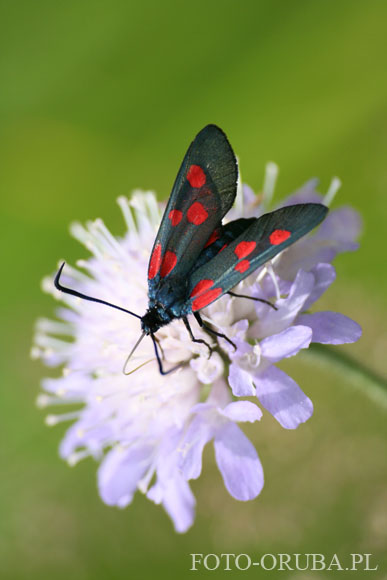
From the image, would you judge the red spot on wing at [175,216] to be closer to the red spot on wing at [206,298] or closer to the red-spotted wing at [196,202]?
the red-spotted wing at [196,202]

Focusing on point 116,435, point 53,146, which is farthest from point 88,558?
point 53,146

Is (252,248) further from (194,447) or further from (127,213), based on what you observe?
(127,213)

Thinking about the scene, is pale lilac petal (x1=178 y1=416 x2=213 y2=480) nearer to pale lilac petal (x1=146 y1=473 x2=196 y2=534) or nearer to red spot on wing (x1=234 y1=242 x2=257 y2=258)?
pale lilac petal (x1=146 y1=473 x2=196 y2=534)

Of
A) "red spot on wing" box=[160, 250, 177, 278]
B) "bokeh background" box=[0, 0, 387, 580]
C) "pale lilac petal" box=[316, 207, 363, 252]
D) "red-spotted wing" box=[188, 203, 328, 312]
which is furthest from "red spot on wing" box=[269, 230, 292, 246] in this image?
"bokeh background" box=[0, 0, 387, 580]

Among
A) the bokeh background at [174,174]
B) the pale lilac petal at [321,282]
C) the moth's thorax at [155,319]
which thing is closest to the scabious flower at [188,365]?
the pale lilac petal at [321,282]

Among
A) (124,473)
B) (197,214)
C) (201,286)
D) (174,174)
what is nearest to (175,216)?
(197,214)

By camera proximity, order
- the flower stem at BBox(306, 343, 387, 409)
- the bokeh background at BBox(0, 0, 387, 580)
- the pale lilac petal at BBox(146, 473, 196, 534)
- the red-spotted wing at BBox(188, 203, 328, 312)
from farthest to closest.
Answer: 1. the bokeh background at BBox(0, 0, 387, 580)
2. the pale lilac petal at BBox(146, 473, 196, 534)
3. the flower stem at BBox(306, 343, 387, 409)
4. the red-spotted wing at BBox(188, 203, 328, 312)

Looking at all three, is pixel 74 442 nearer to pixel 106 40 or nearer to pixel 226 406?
pixel 226 406
